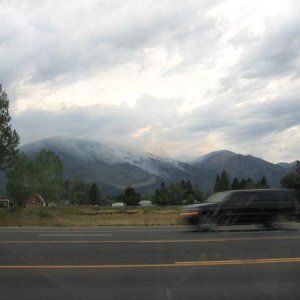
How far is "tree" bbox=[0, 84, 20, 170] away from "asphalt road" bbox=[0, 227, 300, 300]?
22.7 m

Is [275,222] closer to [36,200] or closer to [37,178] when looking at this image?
[37,178]

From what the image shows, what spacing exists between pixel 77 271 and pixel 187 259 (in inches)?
101

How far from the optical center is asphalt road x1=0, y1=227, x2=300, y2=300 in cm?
813

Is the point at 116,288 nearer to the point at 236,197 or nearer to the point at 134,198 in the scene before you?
the point at 236,197

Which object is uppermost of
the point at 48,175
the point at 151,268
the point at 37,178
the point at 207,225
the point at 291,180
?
the point at 48,175

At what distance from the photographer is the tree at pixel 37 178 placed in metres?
84.9

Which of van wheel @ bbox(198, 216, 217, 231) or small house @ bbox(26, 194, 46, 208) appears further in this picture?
small house @ bbox(26, 194, 46, 208)

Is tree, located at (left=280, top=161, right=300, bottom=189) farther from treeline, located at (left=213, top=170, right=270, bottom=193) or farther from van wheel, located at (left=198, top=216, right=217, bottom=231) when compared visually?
→ van wheel, located at (left=198, top=216, right=217, bottom=231)

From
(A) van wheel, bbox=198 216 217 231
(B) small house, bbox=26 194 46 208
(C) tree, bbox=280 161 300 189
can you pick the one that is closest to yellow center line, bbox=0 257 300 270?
(A) van wheel, bbox=198 216 217 231

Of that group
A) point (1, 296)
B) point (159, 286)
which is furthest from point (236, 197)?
point (1, 296)

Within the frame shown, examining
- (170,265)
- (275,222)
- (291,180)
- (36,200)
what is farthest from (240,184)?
(170,265)

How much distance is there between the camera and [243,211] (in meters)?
19.4

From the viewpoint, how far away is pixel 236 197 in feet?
64.0

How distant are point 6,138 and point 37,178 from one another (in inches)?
2093
